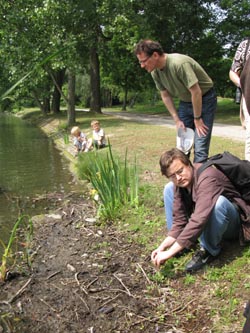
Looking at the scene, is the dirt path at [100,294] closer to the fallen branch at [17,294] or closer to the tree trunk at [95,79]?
the fallen branch at [17,294]

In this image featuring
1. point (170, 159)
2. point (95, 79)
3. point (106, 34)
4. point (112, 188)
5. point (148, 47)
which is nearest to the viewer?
point (170, 159)

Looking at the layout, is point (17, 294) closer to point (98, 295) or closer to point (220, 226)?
point (98, 295)

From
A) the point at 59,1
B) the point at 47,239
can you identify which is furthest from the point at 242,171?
the point at 59,1

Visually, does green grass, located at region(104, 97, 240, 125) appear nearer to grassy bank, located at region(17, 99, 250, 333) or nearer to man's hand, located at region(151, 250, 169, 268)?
grassy bank, located at region(17, 99, 250, 333)

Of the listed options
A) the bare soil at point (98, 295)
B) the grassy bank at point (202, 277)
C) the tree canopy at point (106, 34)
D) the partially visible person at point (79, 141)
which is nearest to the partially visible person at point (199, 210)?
the grassy bank at point (202, 277)

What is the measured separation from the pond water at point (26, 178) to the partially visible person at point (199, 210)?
2444 mm

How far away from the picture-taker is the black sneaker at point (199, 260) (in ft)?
10.2

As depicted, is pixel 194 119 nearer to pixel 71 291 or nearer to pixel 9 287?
pixel 71 291

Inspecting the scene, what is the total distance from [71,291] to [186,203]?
1.17 m

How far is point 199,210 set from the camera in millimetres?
2844

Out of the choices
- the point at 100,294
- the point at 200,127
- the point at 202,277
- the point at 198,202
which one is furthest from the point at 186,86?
the point at 100,294

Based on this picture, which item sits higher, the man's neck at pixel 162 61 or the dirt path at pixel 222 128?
the man's neck at pixel 162 61

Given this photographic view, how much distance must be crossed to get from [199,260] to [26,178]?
5769 millimetres

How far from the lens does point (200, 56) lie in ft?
71.1
